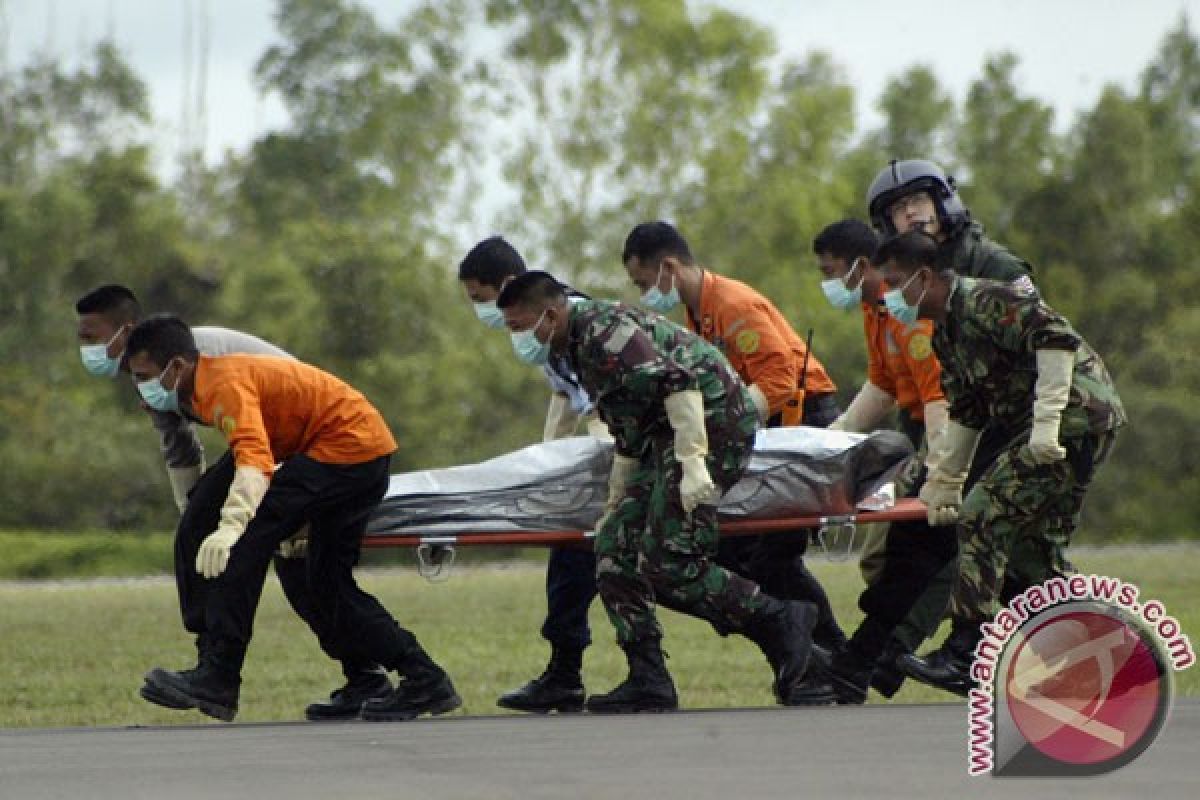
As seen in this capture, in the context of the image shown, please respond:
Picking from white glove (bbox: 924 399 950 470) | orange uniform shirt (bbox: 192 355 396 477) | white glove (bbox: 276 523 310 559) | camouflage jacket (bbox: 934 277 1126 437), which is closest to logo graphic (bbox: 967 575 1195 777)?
camouflage jacket (bbox: 934 277 1126 437)

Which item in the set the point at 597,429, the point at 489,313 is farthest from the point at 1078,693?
the point at 597,429

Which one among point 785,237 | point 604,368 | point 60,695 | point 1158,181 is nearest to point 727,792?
point 604,368

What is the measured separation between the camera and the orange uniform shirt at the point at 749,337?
1001cm

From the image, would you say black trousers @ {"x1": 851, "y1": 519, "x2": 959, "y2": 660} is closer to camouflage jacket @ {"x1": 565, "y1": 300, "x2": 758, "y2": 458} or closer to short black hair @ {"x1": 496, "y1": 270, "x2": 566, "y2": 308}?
camouflage jacket @ {"x1": 565, "y1": 300, "x2": 758, "y2": 458}

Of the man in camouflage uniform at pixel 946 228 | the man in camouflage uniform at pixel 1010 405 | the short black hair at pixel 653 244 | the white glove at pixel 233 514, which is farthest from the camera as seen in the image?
the short black hair at pixel 653 244

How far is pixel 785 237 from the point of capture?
1671 inches

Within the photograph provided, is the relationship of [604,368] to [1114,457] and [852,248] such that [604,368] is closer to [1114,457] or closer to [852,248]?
[852,248]

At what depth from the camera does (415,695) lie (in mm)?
9383

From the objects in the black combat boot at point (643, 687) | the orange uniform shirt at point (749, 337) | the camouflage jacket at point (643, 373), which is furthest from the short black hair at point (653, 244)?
the black combat boot at point (643, 687)

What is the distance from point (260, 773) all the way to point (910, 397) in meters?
4.11

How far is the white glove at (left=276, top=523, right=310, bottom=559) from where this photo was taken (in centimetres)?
962

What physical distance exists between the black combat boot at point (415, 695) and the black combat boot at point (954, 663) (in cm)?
177

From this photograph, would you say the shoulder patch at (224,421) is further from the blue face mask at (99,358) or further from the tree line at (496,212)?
the tree line at (496,212)

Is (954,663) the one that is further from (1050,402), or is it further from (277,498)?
(277,498)
